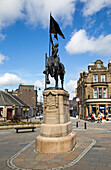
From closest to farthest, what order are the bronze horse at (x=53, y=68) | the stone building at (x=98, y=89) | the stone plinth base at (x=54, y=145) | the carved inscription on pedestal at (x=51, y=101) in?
the stone plinth base at (x=54, y=145) → the carved inscription on pedestal at (x=51, y=101) → the bronze horse at (x=53, y=68) → the stone building at (x=98, y=89)

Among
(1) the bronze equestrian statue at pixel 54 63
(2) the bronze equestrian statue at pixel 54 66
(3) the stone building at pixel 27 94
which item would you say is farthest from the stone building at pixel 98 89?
(3) the stone building at pixel 27 94

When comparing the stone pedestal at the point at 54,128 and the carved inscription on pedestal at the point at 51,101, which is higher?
the carved inscription on pedestal at the point at 51,101

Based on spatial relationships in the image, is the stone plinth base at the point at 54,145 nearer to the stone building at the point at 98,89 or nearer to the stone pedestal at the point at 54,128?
the stone pedestal at the point at 54,128

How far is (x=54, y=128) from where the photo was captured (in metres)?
7.53

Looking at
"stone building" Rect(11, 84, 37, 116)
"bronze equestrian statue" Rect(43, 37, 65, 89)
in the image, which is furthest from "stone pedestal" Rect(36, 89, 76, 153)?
"stone building" Rect(11, 84, 37, 116)

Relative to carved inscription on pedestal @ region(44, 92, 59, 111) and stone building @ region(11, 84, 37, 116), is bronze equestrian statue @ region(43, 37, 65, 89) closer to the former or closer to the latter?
carved inscription on pedestal @ region(44, 92, 59, 111)

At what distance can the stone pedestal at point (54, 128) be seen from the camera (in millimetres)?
7156

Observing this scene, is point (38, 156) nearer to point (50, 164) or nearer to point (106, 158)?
point (50, 164)

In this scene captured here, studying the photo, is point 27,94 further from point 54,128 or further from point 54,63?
point 54,128

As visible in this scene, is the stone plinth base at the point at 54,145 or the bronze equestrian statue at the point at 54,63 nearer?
the stone plinth base at the point at 54,145

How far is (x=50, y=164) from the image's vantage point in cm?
582

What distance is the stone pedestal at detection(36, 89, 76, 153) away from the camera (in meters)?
7.16

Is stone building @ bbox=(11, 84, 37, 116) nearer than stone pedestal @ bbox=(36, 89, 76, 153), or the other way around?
stone pedestal @ bbox=(36, 89, 76, 153)

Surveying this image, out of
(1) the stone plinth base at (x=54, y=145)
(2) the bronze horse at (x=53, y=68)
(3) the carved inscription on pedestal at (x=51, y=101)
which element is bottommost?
(1) the stone plinth base at (x=54, y=145)
